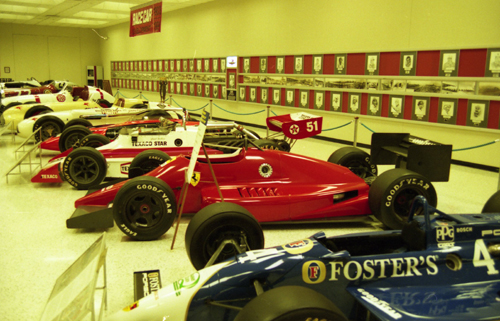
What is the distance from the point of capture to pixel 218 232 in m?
3.55

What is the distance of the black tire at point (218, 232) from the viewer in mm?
3463

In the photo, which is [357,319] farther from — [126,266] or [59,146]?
[59,146]

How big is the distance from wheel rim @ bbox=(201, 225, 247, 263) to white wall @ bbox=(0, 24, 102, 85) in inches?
1079

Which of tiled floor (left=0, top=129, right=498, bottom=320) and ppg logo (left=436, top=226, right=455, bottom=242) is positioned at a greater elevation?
ppg logo (left=436, top=226, right=455, bottom=242)

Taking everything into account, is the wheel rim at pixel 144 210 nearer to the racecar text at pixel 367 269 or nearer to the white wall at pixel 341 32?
the racecar text at pixel 367 269

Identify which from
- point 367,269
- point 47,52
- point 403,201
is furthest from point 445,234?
point 47,52

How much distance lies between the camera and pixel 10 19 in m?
24.4

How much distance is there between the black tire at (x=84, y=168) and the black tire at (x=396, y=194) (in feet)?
13.3

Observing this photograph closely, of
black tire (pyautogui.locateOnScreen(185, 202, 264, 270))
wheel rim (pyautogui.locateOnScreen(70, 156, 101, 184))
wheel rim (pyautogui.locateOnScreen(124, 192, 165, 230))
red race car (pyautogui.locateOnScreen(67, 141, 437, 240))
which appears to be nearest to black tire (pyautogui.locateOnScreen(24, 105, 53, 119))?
wheel rim (pyautogui.locateOnScreen(70, 156, 101, 184))

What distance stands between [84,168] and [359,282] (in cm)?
515

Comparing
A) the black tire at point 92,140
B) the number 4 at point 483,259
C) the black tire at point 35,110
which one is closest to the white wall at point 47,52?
the black tire at point 35,110

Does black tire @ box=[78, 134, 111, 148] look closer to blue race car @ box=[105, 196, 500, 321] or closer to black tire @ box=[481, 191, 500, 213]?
blue race car @ box=[105, 196, 500, 321]

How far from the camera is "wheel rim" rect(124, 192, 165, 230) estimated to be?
4645 millimetres

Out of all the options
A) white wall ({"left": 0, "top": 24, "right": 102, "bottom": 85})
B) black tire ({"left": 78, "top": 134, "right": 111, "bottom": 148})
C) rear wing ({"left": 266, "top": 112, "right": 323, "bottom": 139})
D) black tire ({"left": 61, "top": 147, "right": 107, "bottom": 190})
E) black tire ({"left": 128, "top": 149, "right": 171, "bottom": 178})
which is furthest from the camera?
white wall ({"left": 0, "top": 24, "right": 102, "bottom": 85})
